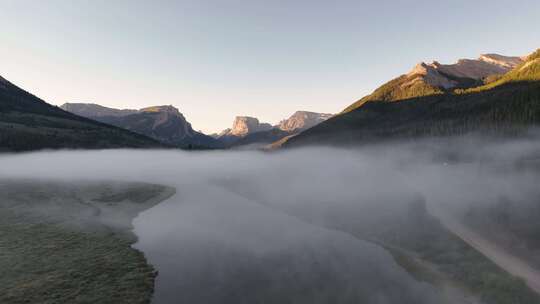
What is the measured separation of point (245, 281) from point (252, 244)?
17784 millimetres

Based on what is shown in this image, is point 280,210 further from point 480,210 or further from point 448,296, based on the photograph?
point 448,296

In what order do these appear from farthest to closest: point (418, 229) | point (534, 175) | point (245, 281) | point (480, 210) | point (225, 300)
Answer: point (534, 175)
point (480, 210)
point (418, 229)
point (245, 281)
point (225, 300)

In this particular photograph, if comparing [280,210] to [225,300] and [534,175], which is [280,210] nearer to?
[225,300]

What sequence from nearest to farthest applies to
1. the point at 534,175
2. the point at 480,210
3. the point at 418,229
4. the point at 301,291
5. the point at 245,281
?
→ 1. the point at 301,291
2. the point at 245,281
3. the point at 418,229
4. the point at 480,210
5. the point at 534,175

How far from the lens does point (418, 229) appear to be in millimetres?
69875

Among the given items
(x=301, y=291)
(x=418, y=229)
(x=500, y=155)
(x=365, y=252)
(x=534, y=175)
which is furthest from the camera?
(x=500, y=155)

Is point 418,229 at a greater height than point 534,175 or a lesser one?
lesser

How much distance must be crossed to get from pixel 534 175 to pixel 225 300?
4196 inches

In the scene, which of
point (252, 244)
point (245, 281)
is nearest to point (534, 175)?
point (252, 244)

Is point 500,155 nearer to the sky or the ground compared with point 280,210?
nearer to the sky

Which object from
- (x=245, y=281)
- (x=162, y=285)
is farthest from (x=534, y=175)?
(x=162, y=285)

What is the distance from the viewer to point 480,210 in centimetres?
7612

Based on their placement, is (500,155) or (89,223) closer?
(89,223)

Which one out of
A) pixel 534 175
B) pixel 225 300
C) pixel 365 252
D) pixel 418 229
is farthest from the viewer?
pixel 534 175
